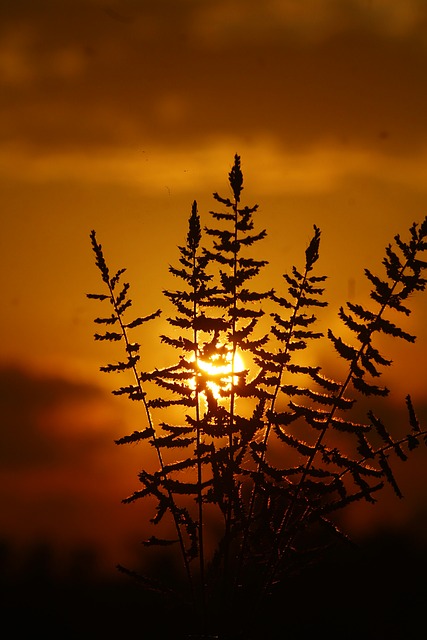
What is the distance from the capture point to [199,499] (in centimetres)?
395

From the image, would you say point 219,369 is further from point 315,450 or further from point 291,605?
point 291,605

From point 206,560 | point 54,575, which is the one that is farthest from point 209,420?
point 54,575

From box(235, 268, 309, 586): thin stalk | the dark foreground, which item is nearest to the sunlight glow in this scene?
box(235, 268, 309, 586): thin stalk

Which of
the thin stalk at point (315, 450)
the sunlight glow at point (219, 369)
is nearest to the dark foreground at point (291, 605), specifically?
the thin stalk at point (315, 450)

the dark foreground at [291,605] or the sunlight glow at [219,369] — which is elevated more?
the sunlight glow at [219,369]

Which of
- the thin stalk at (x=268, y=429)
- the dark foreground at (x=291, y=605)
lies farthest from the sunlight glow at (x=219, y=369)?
the dark foreground at (x=291, y=605)

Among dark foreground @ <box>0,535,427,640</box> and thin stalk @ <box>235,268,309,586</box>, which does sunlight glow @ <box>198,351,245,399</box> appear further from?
dark foreground @ <box>0,535,427,640</box>

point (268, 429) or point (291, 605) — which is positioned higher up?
point (268, 429)

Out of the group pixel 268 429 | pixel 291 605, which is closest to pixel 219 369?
pixel 268 429

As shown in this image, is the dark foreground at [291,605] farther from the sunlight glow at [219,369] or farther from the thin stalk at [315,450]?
the sunlight glow at [219,369]

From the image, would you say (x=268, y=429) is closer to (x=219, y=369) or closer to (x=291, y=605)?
(x=219, y=369)

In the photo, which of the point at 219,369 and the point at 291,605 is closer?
the point at 219,369

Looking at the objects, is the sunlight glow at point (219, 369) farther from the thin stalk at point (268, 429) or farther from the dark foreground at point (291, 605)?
the dark foreground at point (291, 605)

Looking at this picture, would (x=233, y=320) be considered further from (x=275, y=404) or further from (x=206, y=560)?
(x=206, y=560)
